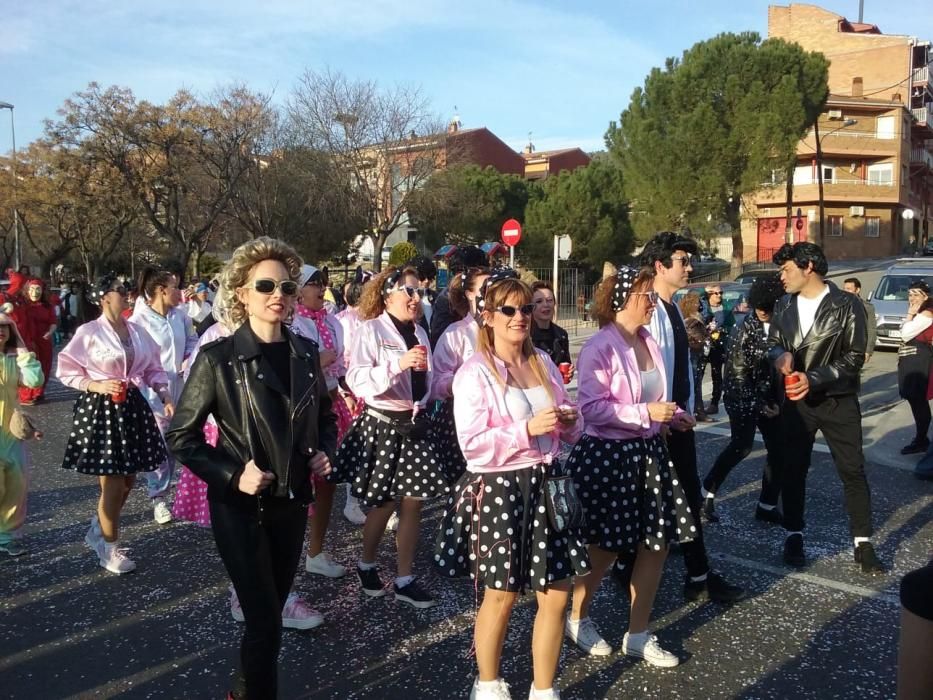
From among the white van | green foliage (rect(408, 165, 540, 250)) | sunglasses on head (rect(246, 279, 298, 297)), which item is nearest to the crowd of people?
sunglasses on head (rect(246, 279, 298, 297))

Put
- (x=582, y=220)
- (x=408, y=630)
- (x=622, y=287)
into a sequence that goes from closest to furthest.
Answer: (x=622, y=287)
(x=408, y=630)
(x=582, y=220)

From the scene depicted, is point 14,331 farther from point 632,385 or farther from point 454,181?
point 454,181

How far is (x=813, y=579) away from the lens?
14.8 feet

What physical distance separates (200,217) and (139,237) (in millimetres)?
14783

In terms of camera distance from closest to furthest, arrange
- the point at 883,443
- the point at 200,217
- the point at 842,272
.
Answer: the point at 883,443
the point at 200,217
the point at 842,272

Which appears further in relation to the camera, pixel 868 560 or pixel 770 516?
pixel 770 516

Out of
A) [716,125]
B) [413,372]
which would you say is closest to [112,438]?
[413,372]

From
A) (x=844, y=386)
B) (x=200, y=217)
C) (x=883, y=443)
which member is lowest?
(x=883, y=443)

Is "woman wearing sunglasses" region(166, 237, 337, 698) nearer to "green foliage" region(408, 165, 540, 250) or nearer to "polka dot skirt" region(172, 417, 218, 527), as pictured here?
"polka dot skirt" region(172, 417, 218, 527)

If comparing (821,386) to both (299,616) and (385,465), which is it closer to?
(385,465)

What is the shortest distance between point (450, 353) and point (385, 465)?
2.58 feet

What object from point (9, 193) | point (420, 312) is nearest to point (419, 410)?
point (420, 312)

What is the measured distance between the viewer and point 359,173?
3212 centimetres

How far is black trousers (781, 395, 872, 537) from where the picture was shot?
461 cm
